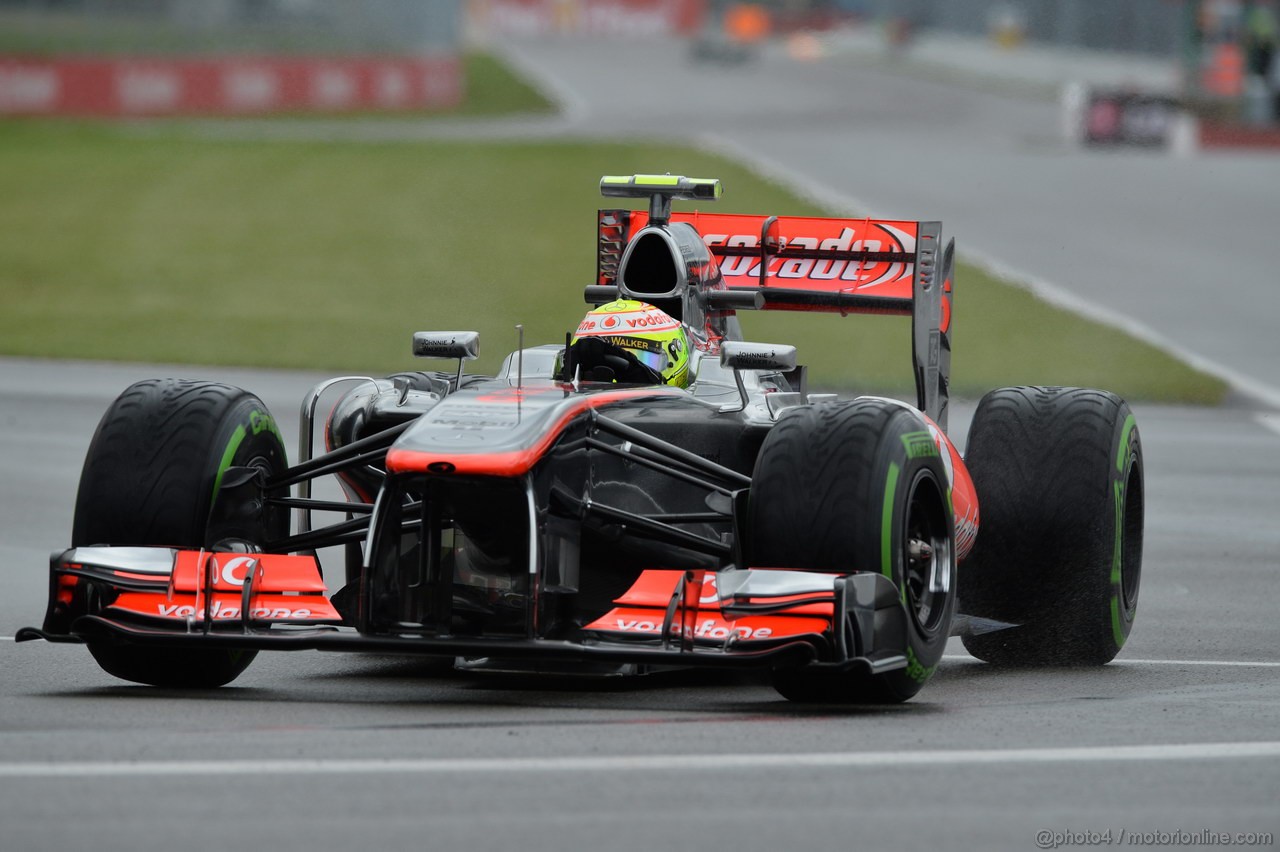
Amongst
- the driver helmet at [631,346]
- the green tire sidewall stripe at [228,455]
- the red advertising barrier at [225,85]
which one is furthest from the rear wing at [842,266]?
the red advertising barrier at [225,85]

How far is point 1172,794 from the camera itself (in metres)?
6.32

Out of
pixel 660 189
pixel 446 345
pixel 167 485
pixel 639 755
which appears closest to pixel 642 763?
pixel 639 755

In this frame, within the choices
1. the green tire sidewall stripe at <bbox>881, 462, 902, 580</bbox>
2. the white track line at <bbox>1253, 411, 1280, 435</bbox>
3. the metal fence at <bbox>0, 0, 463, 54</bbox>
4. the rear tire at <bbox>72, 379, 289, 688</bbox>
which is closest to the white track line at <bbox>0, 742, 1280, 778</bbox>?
the green tire sidewall stripe at <bbox>881, 462, 902, 580</bbox>

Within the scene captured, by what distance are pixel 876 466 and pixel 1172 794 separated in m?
1.76

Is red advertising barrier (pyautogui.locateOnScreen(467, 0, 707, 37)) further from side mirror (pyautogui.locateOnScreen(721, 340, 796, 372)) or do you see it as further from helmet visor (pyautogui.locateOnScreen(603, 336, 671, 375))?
side mirror (pyautogui.locateOnScreen(721, 340, 796, 372))

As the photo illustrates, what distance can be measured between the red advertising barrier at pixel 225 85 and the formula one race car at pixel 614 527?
4525 centimetres

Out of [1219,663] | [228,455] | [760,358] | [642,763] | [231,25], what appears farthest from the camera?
[231,25]

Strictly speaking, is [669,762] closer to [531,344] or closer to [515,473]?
[515,473]

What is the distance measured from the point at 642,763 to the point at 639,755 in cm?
13

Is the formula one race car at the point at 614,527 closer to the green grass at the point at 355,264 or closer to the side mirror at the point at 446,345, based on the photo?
the side mirror at the point at 446,345

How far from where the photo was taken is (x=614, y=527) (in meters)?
8.09

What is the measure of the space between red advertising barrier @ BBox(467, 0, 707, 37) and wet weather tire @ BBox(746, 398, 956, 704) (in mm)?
109587

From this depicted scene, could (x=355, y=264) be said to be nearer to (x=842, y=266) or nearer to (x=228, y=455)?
(x=842, y=266)

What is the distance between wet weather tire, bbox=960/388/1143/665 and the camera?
943cm
